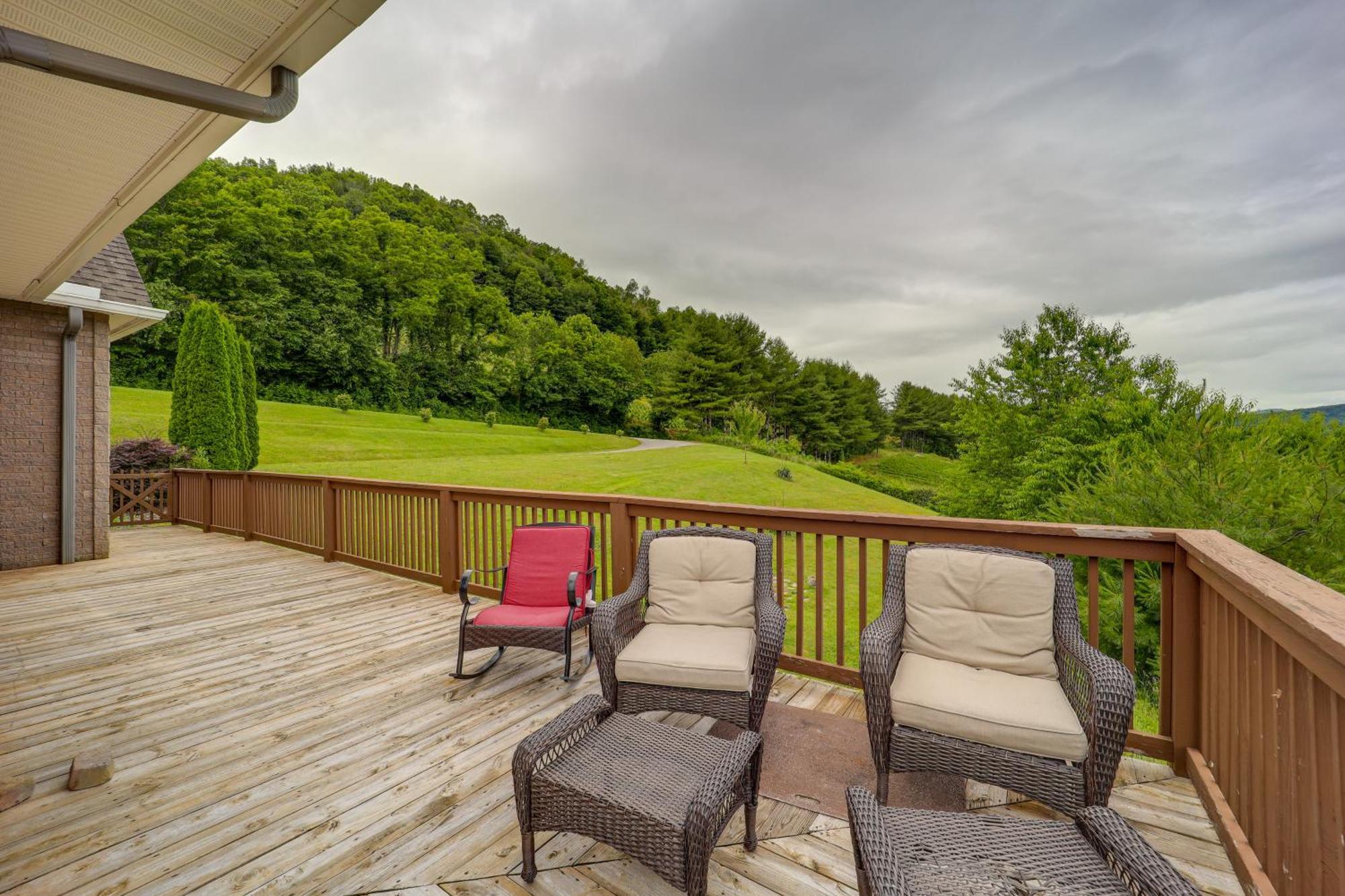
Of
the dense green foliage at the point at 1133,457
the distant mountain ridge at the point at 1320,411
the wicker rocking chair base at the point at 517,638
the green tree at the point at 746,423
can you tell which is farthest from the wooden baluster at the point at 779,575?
the green tree at the point at 746,423

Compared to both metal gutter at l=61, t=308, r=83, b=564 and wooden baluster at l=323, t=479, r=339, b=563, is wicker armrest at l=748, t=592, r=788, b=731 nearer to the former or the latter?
wooden baluster at l=323, t=479, r=339, b=563

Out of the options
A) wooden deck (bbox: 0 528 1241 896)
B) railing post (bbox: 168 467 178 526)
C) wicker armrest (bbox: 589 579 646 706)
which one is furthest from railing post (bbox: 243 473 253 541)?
wicker armrest (bbox: 589 579 646 706)

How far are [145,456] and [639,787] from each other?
46.0ft

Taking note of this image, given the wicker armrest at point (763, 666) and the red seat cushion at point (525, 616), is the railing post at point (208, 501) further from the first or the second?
the wicker armrest at point (763, 666)

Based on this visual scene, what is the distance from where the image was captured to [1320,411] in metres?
9.84

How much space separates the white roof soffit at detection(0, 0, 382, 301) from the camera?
1860 millimetres

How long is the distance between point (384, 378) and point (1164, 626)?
110 feet

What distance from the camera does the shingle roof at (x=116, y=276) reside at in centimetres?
646

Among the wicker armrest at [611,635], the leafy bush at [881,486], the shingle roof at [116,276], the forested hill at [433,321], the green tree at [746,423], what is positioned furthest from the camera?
the leafy bush at [881,486]

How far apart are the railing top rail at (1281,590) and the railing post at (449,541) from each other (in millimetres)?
4928

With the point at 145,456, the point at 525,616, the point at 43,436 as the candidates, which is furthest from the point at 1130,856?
the point at 145,456

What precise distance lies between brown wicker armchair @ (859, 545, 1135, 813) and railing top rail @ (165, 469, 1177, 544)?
192 millimetres

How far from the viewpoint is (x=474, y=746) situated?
249 centimetres

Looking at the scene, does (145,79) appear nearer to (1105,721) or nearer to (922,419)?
(1105,721)
